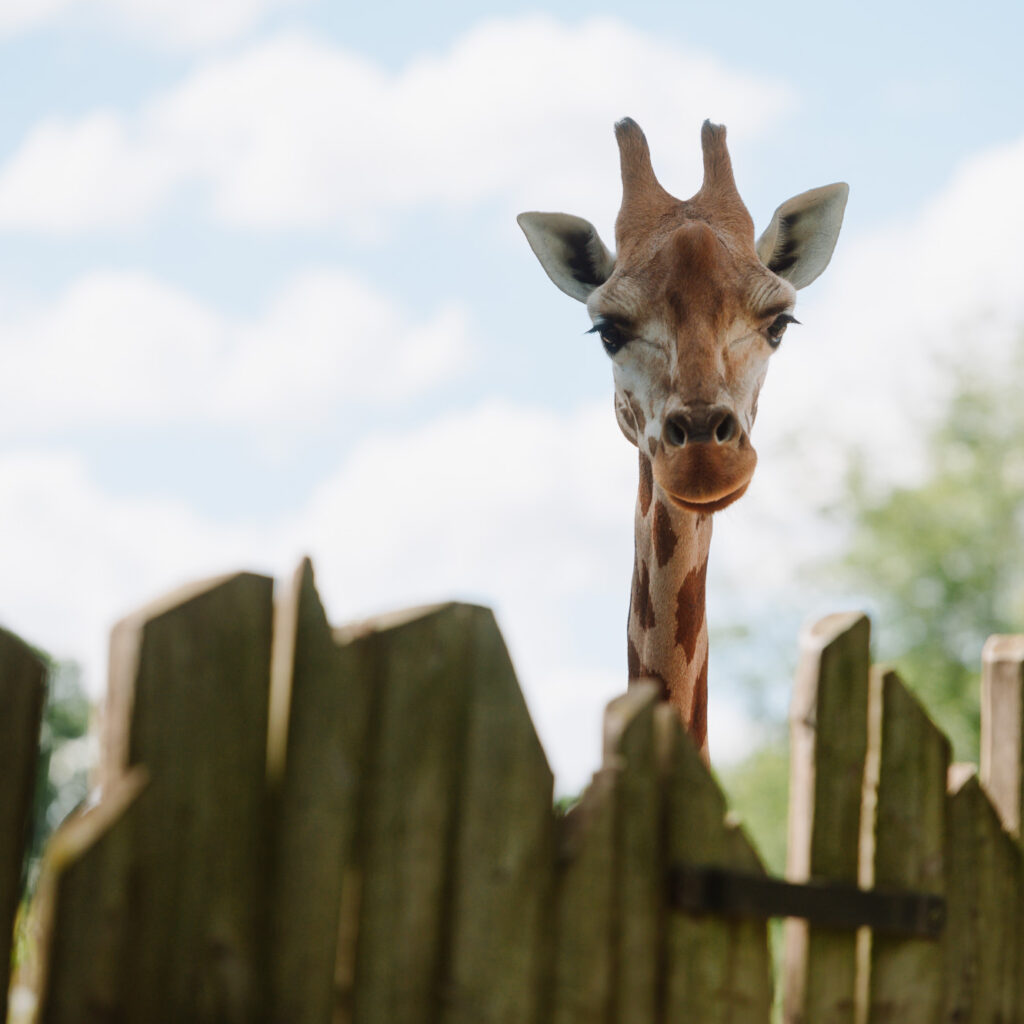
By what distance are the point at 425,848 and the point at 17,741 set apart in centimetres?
62

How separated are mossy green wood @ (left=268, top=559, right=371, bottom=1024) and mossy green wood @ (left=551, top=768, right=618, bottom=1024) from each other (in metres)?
0.36

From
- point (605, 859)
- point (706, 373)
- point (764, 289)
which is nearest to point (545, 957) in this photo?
point (605, 859)

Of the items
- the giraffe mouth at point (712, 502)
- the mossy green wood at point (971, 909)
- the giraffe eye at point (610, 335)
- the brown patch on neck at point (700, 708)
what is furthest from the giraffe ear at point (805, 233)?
the mossy green wood at point (971, 909)

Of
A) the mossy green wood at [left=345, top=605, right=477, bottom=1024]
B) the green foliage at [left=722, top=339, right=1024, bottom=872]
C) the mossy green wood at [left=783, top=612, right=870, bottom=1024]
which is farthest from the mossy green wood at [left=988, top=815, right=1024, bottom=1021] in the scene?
the green foliage at [left=722, top=339, right=1024, bottom=872]

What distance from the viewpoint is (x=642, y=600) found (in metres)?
4.93

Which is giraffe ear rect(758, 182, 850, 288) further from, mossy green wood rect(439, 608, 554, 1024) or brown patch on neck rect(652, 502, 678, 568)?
mossy green wood rect(439, 608, 554, 1024)

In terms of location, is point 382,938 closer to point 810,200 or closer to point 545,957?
point 545,957

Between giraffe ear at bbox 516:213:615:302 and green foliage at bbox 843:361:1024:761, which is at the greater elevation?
green foliage at bbox 843:361:1024:761

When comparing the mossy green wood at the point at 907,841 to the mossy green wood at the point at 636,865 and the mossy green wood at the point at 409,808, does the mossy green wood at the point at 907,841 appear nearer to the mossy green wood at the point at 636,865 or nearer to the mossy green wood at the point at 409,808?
the mossy green wood at the point at 636,865

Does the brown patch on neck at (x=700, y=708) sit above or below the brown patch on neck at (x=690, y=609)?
below

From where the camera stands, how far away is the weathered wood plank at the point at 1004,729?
2.58m

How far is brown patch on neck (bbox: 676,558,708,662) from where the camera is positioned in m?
4.77

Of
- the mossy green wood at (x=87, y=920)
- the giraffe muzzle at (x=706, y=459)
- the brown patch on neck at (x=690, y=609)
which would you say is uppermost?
the giraffe muzzle at (x=706, y=459)

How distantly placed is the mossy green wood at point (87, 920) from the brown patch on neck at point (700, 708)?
10.1 feet
